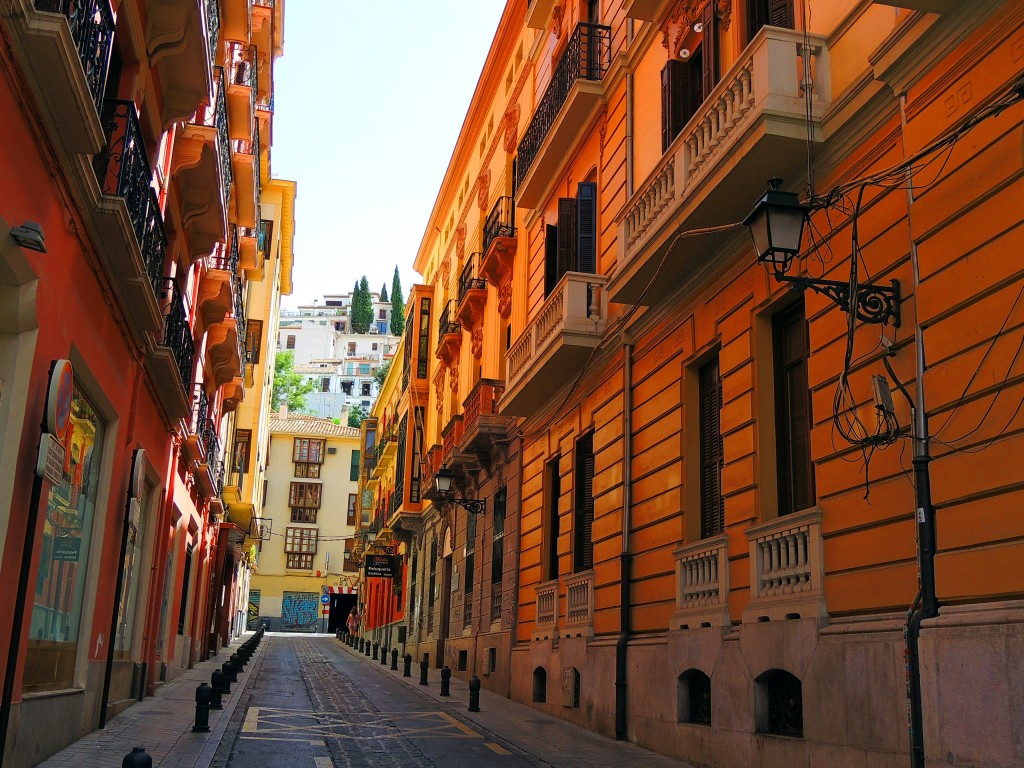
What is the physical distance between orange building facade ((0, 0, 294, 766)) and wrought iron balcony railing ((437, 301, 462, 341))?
28.7 ft

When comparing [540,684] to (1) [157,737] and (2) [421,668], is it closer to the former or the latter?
(2) [421,668]

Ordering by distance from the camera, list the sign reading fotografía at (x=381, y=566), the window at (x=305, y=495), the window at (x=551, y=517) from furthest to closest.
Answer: the window at (x=305, y=495)
the sign reading fotografía at (x=381, y=566)
the window at (x=551, y=517)

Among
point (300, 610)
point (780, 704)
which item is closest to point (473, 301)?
point (780, 704)

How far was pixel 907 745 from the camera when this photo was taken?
7242mm

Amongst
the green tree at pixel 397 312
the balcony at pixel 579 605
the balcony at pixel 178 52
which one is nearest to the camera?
the balcony at pixel 178 52

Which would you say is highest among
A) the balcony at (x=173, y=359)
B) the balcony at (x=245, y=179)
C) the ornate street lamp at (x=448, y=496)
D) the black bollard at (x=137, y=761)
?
the balcony at (x=245, y=179)

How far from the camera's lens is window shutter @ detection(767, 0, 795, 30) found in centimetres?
1083

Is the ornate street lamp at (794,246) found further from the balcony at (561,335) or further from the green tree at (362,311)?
the green tree at (362,311)

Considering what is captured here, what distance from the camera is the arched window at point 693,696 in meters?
11.2

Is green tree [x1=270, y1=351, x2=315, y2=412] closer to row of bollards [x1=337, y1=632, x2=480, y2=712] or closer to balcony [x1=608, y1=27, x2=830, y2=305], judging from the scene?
row of bollards [x1=337, y1=632, x2=480, y2=712]

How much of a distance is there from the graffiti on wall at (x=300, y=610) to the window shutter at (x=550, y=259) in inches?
2553

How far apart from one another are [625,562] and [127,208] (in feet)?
24.7

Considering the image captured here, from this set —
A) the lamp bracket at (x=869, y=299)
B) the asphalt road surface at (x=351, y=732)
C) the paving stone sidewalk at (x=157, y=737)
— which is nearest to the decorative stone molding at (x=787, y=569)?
the lamp bracket at (x=869, y=299)

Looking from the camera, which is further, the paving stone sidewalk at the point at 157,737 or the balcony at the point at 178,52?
the balcony at the point at 178,52
